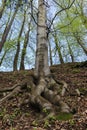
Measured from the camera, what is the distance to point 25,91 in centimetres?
978

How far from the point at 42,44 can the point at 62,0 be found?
37.7 ft

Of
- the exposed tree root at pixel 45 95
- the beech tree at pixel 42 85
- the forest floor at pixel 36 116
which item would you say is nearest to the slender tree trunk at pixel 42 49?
the beech tree at pixel 42 85

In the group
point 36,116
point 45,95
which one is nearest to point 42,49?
point 45,95

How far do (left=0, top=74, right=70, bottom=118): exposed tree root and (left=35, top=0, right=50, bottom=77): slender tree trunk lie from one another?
12.9 inches

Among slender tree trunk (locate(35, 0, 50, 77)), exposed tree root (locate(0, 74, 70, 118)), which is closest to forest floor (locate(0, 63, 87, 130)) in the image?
exposed tree root (locate(0, 74, 70, 118))

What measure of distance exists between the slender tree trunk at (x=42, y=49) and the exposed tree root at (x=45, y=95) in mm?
328

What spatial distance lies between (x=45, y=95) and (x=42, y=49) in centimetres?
198

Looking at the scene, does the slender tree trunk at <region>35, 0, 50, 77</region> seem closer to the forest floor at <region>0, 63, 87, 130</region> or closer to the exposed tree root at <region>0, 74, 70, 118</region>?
the exposed tree root at <region>0, 74, 70, 118</region>

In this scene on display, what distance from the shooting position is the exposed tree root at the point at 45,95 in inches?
300

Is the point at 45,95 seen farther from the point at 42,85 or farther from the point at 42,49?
the point at 42,49

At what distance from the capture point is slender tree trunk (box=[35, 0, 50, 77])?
32.2 feet

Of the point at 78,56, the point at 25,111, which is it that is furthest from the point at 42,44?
the point at 78,56

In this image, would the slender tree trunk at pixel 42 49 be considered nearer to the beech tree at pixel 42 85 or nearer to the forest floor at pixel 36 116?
the beech tree at pixel 42 85

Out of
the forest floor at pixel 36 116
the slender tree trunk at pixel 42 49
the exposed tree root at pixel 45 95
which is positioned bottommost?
the forest floor at pixel 36 116
